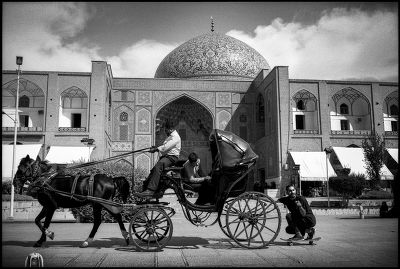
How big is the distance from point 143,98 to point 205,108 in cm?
455

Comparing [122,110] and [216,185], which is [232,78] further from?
[216,185]

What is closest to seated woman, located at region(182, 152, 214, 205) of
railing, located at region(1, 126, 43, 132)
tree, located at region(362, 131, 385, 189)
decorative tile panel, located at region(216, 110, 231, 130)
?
tree, located at region(362, 131, 385, 189)

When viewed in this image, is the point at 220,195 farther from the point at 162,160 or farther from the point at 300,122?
the point at 300,122

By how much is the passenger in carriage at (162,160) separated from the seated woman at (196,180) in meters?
0.23

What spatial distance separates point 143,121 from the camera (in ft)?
90.5

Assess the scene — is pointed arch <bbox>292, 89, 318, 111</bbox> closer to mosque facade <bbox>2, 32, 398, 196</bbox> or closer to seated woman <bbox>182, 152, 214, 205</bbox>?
mosque facade <bbox>2, 32, 398, 196</bbox>

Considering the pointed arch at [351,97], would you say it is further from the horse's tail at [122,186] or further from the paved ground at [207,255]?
the horse's tail at [122,186]

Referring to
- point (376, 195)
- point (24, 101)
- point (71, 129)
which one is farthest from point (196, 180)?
point (24, 101)

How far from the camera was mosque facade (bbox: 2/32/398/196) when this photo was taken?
23844 millimetres

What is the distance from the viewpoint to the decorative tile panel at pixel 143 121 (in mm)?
27422

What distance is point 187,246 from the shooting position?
557 centimetres

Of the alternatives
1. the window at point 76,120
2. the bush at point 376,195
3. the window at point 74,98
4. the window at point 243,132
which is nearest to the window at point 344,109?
the window at point 243,132

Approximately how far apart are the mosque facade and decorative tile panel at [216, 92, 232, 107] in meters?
0.07

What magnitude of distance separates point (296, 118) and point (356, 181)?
9231 mm
